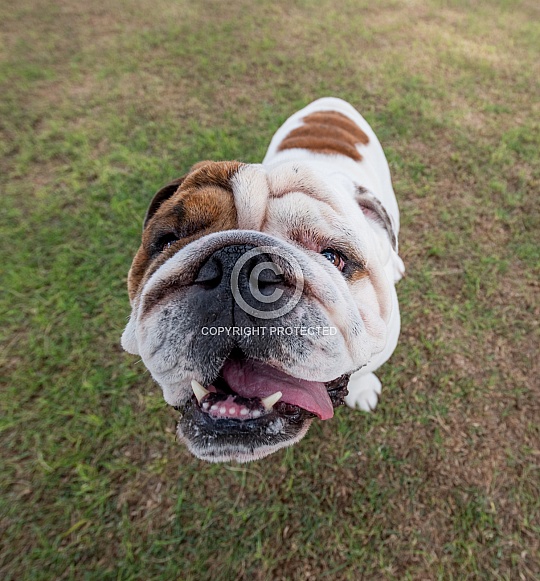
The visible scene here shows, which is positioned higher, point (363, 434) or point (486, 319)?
point (486, 319)

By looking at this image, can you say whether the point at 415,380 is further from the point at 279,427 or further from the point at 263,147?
the point at 263,147

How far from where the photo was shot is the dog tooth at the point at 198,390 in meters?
1.43

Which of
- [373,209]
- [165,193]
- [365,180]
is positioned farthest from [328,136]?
[165,193]

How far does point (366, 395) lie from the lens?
291 cm

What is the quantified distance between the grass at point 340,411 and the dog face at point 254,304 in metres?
1.39

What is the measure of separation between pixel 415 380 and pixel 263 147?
116 inches

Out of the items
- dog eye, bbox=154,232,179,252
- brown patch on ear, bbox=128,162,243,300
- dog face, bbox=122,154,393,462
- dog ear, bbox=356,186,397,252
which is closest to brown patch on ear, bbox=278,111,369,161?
dog ear, bbox=356,186,397,252

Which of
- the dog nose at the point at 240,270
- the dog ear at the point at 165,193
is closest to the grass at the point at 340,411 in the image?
the dog ear at the point at 165,193

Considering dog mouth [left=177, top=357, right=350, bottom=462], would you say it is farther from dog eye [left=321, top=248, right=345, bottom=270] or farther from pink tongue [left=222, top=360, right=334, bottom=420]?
dog eye [left=321, top=248, right=345, bottom=270]

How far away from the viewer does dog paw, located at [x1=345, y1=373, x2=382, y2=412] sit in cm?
286

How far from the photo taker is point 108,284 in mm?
3662

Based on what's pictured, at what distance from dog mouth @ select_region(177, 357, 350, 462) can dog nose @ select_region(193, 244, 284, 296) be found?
322mm

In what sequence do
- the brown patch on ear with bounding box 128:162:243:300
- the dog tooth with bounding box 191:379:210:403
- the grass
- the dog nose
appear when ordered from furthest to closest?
the grass
the brown patch on ear with bounding box 128:162:243:300
the dog tooth with bounding box 191:379:210:403
the dog nose

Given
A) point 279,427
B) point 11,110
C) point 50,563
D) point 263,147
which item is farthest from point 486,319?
point 11,110
